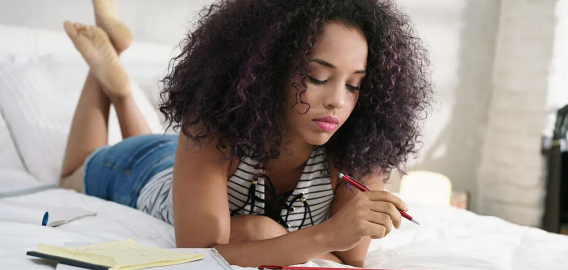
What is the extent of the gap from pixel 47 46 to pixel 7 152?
0.64 m

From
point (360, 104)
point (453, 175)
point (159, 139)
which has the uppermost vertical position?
point (360, 104)

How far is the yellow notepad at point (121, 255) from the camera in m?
0.89

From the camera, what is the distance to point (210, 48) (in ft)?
3.65

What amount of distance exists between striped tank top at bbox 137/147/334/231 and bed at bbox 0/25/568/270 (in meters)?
0.16

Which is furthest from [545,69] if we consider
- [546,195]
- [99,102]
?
[99,102]

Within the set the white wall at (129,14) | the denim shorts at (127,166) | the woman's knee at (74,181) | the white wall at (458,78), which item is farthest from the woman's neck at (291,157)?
the white wall at (458,78)

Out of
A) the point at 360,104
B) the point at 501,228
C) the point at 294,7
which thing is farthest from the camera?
the point at 501,228

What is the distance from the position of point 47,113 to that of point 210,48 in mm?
1248

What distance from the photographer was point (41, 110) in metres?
2.11

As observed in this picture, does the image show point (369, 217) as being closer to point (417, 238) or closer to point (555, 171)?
point (417, 238)

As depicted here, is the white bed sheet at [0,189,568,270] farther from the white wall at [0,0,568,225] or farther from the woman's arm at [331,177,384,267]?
the white wall at [0,0,568,225]

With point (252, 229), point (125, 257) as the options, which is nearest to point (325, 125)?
point (252, 229)

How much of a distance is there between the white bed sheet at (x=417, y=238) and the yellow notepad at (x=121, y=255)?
0.07 m

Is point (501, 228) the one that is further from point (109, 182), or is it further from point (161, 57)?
point (161, 57)
